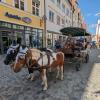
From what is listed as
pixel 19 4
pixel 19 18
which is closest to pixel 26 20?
pixel 19 18

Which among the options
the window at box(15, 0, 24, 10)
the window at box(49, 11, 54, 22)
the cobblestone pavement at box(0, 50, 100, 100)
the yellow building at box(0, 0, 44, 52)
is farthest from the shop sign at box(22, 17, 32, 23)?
the cobblestone pavement at box(0, 50, 100, 100)

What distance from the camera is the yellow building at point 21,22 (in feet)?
57.6

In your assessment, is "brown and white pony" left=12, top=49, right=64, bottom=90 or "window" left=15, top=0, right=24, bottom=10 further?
"window" left=15, top=0, right=24, bottom=10

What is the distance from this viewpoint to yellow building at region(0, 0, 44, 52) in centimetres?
1756

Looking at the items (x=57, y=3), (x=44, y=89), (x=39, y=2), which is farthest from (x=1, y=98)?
(x=57, y=3)

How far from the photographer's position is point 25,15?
21.1 meters

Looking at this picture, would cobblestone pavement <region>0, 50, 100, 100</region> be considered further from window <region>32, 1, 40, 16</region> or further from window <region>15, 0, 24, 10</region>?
window <region>32, 1, 40, 16</region>

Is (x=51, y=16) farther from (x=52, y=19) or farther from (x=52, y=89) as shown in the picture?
(x=52, y=89)

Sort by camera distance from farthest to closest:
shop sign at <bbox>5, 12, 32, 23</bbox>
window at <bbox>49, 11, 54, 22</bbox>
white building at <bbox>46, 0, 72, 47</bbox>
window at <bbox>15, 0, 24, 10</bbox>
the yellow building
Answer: window at <bbox>49, 11, 54, 22</bbox> → white building at <bbox>46, 0, 72, 47</bbox> → window at <bbox>15, 0, 24, 10</bbox> → shop sign at <bbox>5, 12, 32, 23</bbox> → the yellow building

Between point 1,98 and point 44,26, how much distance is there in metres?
21.2

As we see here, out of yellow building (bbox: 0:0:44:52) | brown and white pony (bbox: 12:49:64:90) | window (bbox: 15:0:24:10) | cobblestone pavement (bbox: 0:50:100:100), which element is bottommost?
cobblestone pavement (bbox: 0:50:100:100)

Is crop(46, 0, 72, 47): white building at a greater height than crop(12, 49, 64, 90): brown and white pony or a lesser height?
greater

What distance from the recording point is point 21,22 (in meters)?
20.2

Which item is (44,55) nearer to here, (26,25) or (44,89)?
(44,89)
